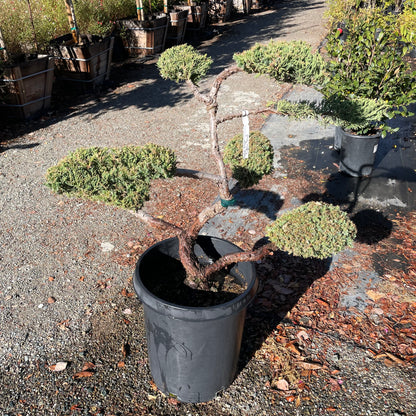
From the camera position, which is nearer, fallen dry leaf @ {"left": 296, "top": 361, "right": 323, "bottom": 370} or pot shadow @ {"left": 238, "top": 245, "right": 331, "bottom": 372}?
fallen dry leaf @ {"left": 296, "top": 361, "right": 323, "bottom": 370}

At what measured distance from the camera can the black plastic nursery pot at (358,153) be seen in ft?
15.6

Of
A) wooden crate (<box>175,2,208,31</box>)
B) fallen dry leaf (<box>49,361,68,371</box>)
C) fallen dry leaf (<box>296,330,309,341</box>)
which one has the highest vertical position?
wooden crate (<box>175,2,208,31</box>)

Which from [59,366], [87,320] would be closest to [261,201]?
[87,320]

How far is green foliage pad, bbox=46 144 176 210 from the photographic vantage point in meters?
2.40

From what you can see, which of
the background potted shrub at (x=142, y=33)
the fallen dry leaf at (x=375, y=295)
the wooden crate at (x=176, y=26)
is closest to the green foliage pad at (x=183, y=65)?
the fallen dry leaf at (x=375, y=295)

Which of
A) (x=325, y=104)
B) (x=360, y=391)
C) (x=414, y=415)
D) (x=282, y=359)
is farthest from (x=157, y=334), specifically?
(x=325, y=104)

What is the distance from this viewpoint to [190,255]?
8.42ft

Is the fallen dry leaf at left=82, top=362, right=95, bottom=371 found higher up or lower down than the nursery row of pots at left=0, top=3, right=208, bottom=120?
lower down

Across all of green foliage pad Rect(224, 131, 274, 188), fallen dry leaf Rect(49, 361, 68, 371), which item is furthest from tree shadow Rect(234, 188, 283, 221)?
fallen dry leaf Rect(49, 361, 68, 371)

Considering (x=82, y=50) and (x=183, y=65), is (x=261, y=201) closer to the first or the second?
(x=183, y=65)

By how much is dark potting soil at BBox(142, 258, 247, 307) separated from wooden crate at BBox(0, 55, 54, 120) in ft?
16.8

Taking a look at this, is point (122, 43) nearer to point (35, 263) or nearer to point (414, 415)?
point (35, 263)

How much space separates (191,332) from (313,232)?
921 mm

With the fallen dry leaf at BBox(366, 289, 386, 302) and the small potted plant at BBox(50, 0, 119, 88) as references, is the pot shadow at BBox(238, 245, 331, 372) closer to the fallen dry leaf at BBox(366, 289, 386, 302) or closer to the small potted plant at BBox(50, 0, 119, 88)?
the fallen dry leaf at BBox(366, 289, 386, 302)
